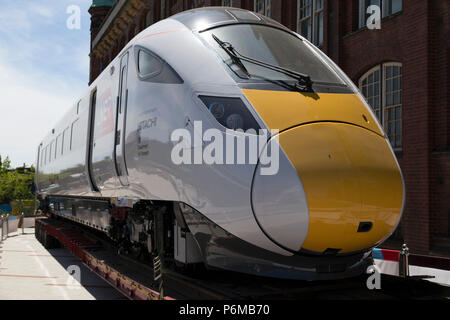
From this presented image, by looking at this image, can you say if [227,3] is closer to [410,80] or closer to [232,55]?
[410,80]

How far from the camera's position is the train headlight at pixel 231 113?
4.59 metres

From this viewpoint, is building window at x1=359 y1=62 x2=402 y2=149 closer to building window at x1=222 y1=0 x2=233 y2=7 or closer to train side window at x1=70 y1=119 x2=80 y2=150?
train side window at x1=70 y1=119 x2=80 y2=150

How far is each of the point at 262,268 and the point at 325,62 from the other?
2526mm

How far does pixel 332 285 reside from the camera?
5398mm

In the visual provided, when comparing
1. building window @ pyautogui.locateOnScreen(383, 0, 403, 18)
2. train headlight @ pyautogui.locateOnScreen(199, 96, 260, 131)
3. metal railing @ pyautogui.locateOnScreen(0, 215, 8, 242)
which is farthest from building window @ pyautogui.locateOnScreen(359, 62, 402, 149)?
metal railing @ pyautogui.locateOnScreen(0, 215, 8, 242)

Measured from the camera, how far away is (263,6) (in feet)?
62.6

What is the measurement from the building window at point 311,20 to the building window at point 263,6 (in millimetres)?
1879

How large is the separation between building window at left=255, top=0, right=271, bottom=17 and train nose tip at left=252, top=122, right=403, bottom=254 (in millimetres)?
14799

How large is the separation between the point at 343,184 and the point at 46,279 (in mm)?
7241

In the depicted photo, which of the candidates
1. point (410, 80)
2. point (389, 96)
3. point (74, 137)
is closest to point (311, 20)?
point (389, 96)

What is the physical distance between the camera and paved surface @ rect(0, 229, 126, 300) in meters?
7.85

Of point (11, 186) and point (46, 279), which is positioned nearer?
point (46, 279)
